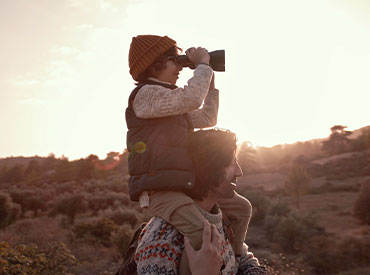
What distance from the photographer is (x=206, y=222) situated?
1938mm

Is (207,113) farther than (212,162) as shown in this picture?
Yes

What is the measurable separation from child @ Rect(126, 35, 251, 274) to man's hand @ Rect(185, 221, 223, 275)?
0.05 meters

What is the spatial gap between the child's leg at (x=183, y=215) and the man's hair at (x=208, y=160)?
13 centimetres

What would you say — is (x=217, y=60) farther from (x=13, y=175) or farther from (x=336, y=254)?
(x=13, y=175)

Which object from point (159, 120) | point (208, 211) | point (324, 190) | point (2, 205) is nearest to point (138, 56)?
point (159, 120)

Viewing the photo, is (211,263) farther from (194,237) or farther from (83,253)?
(83,253)

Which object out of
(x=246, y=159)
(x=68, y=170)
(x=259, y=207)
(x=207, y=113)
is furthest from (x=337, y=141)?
(x=207, y=113)

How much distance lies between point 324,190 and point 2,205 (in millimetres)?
26459

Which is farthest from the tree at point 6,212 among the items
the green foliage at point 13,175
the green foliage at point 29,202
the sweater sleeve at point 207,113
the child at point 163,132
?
the green foliage at point 13,175

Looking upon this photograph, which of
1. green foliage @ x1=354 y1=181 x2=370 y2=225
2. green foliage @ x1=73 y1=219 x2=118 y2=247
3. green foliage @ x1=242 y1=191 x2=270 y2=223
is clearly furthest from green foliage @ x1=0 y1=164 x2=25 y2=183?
green foliage @ x1=354 y1=181 x2=370 y2=225

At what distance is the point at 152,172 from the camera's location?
1.99 m

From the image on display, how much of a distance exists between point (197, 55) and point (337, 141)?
211 feet

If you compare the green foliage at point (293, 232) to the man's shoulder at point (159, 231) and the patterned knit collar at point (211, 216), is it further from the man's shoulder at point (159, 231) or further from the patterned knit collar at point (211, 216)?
the man's shoulder at point (159, 231)

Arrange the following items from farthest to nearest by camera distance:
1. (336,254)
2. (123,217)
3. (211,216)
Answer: (123,217) → (336,254) → (211,216)
